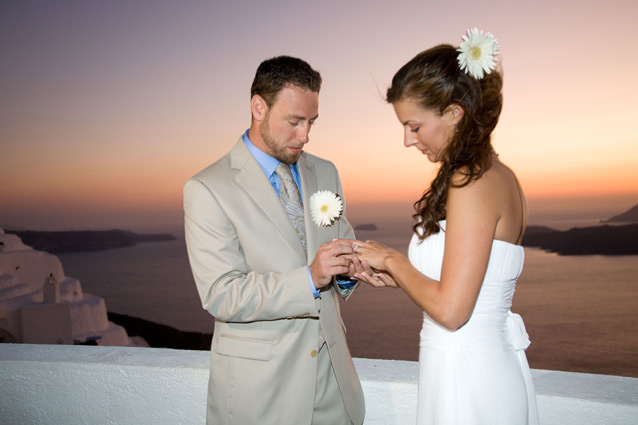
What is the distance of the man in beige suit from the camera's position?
5.99 feet

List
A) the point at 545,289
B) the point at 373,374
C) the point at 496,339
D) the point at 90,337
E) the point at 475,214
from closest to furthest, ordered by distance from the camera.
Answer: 1. the point at 475,214
2. the point at 496,339
3. the point at 373,374
4. the point at 90,337
5. the point at 545,289

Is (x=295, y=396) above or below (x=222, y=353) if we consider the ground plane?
below

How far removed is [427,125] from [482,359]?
86 centimetres

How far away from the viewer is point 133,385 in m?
2.67

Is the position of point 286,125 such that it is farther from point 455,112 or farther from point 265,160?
point 455,112

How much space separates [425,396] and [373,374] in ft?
2.03

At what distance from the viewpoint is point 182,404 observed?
261 cm

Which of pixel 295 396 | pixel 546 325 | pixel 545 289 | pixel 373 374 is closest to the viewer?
pixel 295 396

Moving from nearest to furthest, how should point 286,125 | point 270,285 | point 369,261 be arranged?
point 270,285 → point 369,261 → point 286,125

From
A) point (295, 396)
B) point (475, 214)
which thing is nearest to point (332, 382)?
point (295, 396)

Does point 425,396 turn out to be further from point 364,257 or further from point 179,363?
point 179,363

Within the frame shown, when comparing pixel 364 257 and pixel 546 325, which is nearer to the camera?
pixel 364 257

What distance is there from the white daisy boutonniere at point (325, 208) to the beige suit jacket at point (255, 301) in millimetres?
66

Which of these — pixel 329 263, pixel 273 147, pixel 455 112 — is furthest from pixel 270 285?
pixel 455 112
